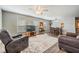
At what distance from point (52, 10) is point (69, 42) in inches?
34.3

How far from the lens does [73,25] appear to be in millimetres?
2670

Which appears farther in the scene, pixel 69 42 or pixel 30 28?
pixel 30 28

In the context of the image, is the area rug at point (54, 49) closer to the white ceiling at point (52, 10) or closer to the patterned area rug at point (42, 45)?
the patterned area rug at point (42, 45)

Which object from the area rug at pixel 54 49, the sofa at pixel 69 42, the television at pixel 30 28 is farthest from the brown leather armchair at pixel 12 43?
the sofa at pixel 69 42

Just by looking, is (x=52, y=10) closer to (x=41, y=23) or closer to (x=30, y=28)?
(x=41, y=23)

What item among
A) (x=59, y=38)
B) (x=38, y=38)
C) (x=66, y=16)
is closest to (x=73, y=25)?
(x=66, y=16)

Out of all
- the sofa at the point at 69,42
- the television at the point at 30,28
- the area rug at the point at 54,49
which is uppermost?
the television at the point at 30,28

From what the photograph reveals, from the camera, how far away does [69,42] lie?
2570 millimetres

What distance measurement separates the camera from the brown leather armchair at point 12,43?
2588 mm

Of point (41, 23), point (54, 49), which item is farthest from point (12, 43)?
point (54, 49)

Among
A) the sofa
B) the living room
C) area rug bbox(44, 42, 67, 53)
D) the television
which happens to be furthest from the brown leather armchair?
the sofa

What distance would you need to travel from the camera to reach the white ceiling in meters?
2.60
